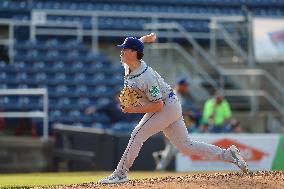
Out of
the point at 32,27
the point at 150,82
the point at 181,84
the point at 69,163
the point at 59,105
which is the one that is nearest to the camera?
the point at 150,82

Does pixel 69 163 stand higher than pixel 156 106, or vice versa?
pixel 156 106

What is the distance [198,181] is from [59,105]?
10.8 m

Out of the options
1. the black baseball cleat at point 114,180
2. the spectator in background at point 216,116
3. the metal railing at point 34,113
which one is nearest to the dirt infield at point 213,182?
the black baseball cleat at point 114,180

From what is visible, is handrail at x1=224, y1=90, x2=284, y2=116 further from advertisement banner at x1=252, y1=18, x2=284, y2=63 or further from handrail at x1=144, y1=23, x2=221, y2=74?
advertisement banner at x1=252, y1=18, x2=284, y2=63

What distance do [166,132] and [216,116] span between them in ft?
31.4

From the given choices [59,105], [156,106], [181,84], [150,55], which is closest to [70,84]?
[59,105]

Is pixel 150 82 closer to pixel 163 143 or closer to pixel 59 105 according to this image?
pixel 163 143

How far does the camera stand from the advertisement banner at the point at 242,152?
17594 millimetres

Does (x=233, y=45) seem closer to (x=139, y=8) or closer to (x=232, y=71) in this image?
(x=232, y=71)

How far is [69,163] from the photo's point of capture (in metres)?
18.1

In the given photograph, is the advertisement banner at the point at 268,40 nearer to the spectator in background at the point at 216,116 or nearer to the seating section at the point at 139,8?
the seating section at the point at 139,8

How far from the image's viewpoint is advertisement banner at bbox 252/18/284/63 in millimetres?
21516

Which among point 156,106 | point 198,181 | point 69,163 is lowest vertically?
point 69,163

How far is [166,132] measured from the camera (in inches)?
379
